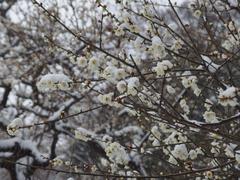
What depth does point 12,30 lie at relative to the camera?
37.7 ft

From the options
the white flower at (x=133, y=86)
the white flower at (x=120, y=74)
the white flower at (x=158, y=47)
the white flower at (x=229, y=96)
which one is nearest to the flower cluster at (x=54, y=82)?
the white flower at (x=120, y=74)

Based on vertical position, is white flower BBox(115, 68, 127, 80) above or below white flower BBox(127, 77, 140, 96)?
above

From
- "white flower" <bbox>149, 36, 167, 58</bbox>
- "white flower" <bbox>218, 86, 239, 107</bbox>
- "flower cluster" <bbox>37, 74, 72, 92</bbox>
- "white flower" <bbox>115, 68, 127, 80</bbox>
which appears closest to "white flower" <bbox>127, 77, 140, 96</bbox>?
"white flower" <bbox>115, 68, 127, 80</bbox>

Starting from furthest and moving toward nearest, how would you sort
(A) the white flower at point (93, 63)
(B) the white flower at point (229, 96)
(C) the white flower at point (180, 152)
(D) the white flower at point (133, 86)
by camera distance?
(A) the white flower at point (93, 63)
(C) the white flower at point (180, 152)
(D) the white flower at point (133, 86)
(B) the white flower at point (229, 96)

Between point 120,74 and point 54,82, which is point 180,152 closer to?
point 120,74

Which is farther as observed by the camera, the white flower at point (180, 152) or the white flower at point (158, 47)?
the white flower at point (180, 152)

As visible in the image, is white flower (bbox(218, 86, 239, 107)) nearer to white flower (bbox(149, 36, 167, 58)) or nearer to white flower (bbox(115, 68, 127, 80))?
white flower (bbox(149, 36, 167, 58))

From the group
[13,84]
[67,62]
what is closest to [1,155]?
[13,84]

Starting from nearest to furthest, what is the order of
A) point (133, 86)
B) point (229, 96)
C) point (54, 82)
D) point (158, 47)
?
point (229, 96)
point (133, 86)
point (158, 47)
point (54, 82)

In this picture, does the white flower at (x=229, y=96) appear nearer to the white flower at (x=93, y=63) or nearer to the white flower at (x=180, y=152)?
the white flower at (x=180, y=152)

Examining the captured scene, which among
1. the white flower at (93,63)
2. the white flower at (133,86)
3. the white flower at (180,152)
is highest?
the white flower at (93,63)

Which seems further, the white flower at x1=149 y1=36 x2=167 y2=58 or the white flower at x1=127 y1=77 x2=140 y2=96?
the white flower at x1=149 y1=36 x2=167 y2=58

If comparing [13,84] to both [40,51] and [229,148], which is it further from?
[229,148]

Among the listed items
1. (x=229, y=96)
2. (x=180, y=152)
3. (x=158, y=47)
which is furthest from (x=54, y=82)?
(x=229, y=96)
